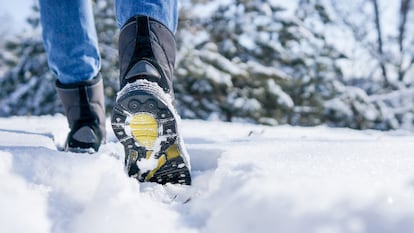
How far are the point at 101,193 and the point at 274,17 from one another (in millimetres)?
5115

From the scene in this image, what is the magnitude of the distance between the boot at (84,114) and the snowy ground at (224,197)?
0.32 metres

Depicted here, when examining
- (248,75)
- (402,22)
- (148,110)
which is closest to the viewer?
(148,110)

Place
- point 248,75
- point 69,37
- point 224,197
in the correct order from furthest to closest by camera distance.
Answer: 1. point 248,75
2. point 69,37
3. point 224,197

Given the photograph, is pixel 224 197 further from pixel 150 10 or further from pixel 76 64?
pixel 76 64

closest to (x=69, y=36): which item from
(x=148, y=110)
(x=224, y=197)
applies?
(x=148, y=110)

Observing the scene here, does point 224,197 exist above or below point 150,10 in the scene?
below

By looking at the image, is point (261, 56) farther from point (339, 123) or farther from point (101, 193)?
point (101, 193)

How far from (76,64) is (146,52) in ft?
1.19

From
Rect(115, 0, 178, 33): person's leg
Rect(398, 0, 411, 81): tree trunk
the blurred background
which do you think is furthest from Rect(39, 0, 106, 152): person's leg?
Rect(398, 0, 411, 81): tree trunk

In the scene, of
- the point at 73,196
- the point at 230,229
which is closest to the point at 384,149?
the point at 230,229

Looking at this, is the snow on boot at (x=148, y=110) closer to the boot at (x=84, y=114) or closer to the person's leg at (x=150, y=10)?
the person's leg at (x=150, y=10)

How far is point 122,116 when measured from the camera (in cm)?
71

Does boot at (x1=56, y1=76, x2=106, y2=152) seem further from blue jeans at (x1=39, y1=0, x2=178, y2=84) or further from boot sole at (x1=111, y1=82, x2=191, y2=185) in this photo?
boot sole at (x1=111, y1=82, x2=191, y2=185)

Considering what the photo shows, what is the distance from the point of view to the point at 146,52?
2.47 ft
